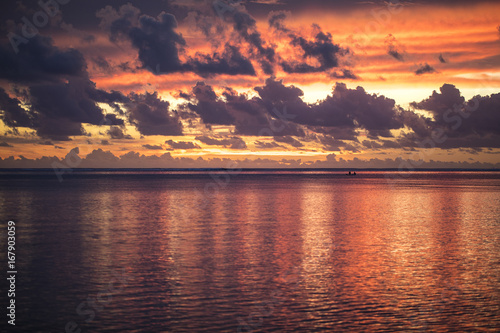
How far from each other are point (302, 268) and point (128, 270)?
1246 centimetres

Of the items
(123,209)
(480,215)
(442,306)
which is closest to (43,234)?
(123,209)

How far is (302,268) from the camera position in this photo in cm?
3650

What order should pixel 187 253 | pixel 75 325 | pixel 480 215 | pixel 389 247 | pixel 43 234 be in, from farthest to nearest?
1. pixel 480 215
2. pixel 43 234
3. pixel 389 247
4. pixel 187 253
5. pixel 75 325

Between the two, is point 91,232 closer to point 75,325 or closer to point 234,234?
point 234,234

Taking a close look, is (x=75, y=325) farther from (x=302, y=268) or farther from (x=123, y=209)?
(x=123, y=209)

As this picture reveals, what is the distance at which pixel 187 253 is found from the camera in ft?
138

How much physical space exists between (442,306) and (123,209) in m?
62.3

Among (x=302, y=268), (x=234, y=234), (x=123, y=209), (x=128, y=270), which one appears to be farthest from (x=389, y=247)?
(x=123, y=209)

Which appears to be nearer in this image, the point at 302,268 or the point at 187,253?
the point at 302,268

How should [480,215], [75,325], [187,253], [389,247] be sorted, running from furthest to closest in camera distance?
[480,215]
[389,247]
[187,253]
[75,325]

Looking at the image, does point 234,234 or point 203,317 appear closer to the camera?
point 203,317

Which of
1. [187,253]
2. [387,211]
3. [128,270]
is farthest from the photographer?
[387,211]

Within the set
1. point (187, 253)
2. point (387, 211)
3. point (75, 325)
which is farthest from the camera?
point (387, 211)

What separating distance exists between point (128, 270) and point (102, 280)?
9.65 feet
